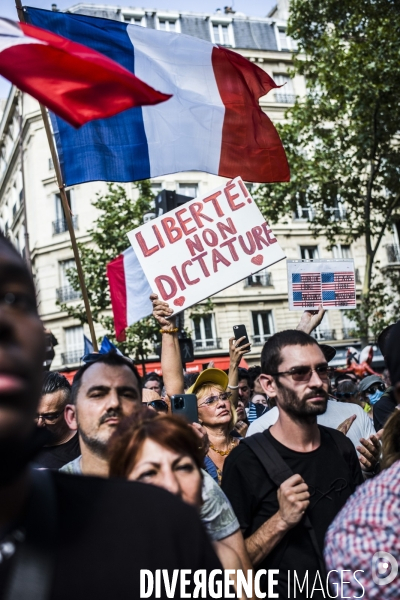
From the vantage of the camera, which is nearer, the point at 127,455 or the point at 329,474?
the point at 127,455

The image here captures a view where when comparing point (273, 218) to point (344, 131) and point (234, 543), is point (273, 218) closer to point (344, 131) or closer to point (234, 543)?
point (344, 131)

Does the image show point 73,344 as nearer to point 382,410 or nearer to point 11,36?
point 382,410

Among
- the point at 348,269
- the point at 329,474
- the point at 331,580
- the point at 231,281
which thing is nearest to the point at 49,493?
the point at 331,580

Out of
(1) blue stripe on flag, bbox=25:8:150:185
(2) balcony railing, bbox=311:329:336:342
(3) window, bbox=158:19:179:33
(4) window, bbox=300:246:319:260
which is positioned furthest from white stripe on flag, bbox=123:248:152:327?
(3) window, bbox=158:19:179:33

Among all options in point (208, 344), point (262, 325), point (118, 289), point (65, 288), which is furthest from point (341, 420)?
point (65, 288)

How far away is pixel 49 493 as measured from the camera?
1.08 meters

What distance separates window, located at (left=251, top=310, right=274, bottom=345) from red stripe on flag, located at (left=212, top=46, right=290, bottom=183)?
83.6ft

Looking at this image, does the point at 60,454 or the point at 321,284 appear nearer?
the point at 60,454

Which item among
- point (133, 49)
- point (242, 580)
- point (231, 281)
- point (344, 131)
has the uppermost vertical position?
point (344, 131)

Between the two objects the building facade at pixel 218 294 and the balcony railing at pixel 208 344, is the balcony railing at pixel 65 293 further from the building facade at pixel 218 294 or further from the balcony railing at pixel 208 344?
the balcony railing at pixel 208 344

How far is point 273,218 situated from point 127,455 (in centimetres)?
1799

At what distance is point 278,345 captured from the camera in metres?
3.64

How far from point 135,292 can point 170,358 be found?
3.64m

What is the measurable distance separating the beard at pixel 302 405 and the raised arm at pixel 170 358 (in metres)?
0.93
